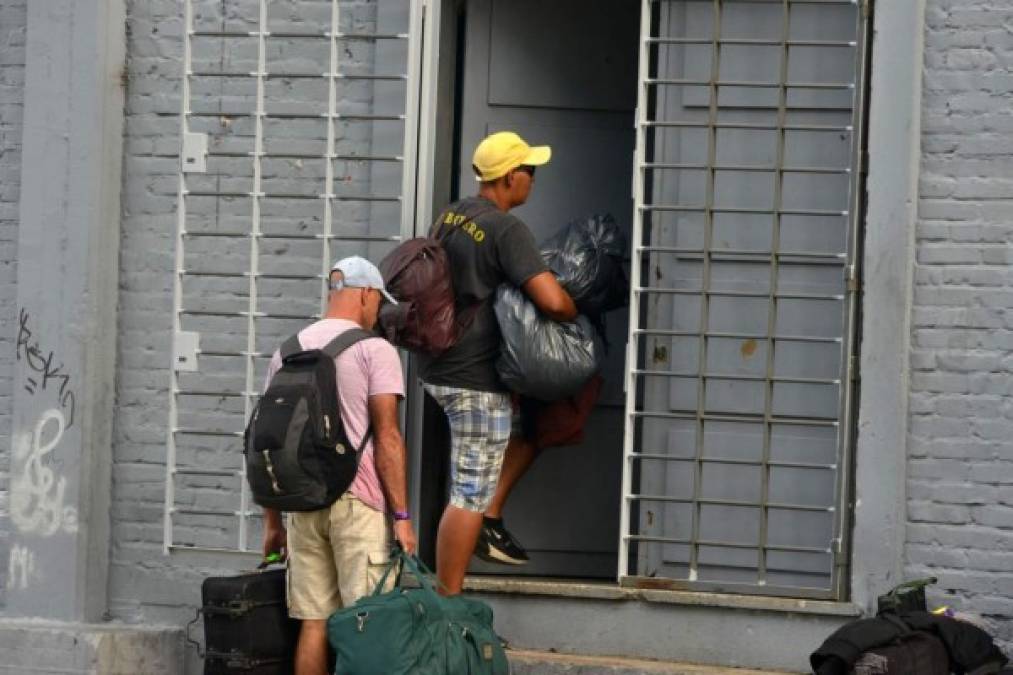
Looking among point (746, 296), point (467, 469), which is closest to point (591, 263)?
point (746, 296)

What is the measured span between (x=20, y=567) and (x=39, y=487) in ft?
1.07

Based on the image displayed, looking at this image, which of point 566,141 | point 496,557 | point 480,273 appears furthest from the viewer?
point 566,141

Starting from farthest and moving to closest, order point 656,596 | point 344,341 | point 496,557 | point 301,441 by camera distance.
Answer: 1. point 496,557
2. point 656,596
3. point 344,341
4. point 301,441

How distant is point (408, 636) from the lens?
701 cm

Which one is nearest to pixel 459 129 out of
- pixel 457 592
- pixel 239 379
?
pixel 239 379

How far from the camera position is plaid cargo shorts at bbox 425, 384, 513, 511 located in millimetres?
7699

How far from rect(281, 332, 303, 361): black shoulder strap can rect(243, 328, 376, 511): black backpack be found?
4 cm

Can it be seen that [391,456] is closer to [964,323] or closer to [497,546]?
[497,546]

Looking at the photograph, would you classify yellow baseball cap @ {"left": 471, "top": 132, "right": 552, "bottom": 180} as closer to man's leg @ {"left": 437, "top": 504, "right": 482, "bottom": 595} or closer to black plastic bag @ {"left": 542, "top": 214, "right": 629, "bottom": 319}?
black plastic bag @ {"left": 542, "top": 214, "right": 629, "bottom": 319}

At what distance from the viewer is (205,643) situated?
7.75 meters

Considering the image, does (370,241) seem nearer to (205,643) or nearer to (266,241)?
(266,241)

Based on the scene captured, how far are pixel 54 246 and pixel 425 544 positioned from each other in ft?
6.12

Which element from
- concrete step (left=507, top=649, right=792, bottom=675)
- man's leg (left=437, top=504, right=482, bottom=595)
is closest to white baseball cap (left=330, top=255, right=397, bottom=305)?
man's leg (left=437, top=504, right=482, bottom=595)

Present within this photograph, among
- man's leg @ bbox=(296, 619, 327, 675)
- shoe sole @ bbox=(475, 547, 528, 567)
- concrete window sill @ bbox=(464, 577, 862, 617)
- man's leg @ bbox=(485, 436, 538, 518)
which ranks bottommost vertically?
man's leg @ bbox=(296, 619, 327, 675)
